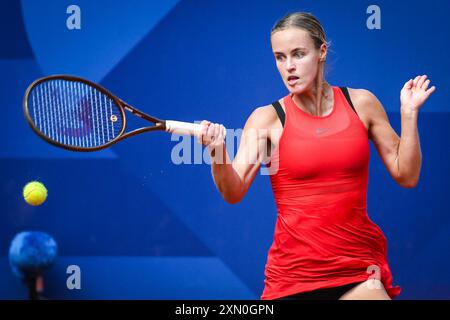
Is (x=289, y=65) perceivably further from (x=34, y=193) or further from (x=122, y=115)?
(x=34, y=193)

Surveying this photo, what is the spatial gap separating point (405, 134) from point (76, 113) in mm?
1325

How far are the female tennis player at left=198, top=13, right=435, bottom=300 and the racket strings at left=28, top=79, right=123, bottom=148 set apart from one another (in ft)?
2.00

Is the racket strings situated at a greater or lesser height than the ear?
lesser

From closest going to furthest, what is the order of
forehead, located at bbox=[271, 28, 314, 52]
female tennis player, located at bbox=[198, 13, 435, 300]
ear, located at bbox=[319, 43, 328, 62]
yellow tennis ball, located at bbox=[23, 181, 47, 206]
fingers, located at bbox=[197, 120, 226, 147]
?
fingers, located at bbox=[197, 120, 226, 147] → female tennis player, located at bbox=[198, 13, 435, 300] → forehead, located at bbox=[271, 28, 314, 52] → ear, located at bbox=[319, 43, 328, 62] → yellow tennis ball, located at bbox=[23, 181, 47, 206]

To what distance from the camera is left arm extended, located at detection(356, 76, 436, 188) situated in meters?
2.99

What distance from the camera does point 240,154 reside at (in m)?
3.07

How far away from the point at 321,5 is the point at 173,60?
0.84m

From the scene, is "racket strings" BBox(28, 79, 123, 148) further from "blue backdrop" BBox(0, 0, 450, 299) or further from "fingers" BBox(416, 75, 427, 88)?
"fingers" BBox(416, 75, 427, 88)

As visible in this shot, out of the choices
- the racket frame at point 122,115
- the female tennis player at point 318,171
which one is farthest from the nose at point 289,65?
the racket frame at point 122,115

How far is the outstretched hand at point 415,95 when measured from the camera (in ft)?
9.78

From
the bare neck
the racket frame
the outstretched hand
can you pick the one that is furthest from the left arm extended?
the racket frame

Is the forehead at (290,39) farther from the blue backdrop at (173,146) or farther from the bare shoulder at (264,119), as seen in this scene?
the blue backdrop at (173,146)
